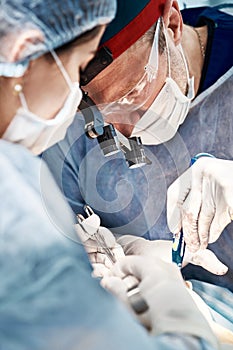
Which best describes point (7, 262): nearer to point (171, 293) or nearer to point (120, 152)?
point (171, 293)

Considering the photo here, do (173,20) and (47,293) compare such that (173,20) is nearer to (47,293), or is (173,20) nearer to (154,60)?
(154,60)

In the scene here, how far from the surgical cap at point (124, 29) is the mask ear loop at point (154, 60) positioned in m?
0.03

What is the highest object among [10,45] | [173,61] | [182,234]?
[10,45]

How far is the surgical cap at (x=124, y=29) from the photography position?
3.18 feet

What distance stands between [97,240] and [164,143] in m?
0.28

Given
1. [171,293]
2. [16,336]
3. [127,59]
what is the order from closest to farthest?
[16,336] → [171,293] → [127,59]

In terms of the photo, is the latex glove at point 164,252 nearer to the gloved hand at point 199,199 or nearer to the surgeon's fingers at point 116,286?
the gloved hand at point 199,199

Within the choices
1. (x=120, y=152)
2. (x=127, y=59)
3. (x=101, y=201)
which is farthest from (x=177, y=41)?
(x=101, y=201)

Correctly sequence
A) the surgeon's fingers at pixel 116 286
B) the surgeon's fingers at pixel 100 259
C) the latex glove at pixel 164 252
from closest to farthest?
1. the surgeon's fingers at pixel 116 286
2. the surgeon's fingers at pixel 100 259
3. the latex glove at pixel 164 252

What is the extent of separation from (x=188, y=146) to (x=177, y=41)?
0.83 ft

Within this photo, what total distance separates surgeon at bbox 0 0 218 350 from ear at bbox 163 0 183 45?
0.34 m

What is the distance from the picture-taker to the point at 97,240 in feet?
3.64

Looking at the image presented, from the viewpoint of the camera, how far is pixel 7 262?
0.67 meters

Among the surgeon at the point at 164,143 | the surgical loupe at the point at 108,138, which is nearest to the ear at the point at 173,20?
the surgeon at the point at 164,143
